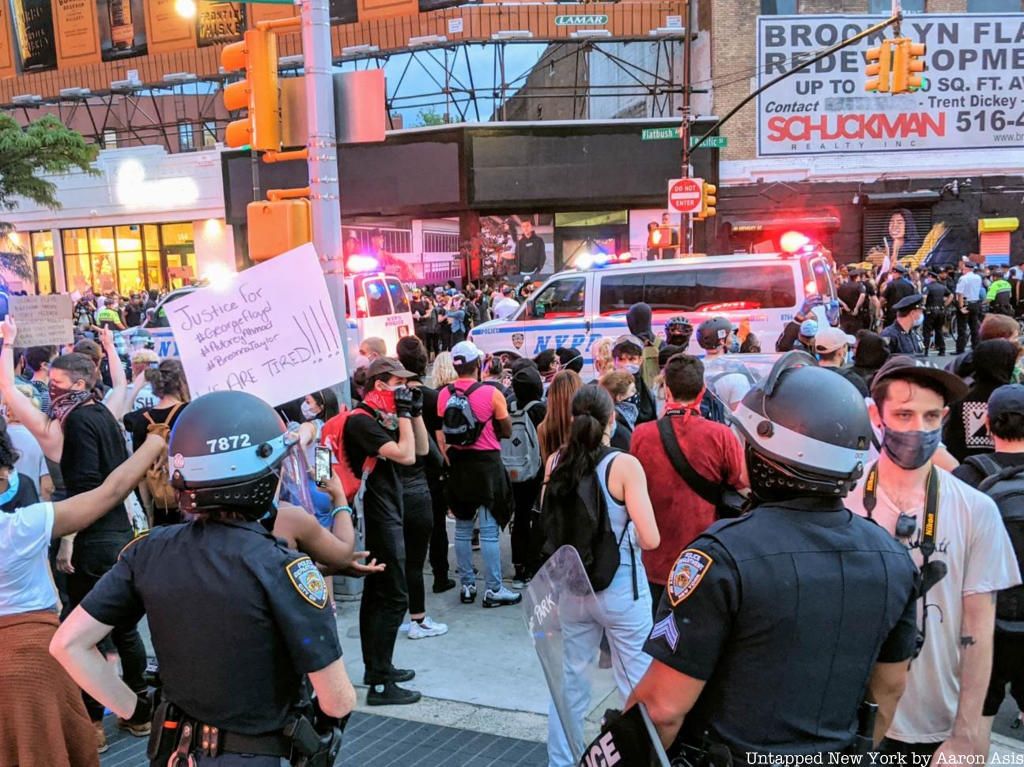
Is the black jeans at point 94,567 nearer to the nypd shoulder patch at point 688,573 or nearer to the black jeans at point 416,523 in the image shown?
the black jeans at point 416,523

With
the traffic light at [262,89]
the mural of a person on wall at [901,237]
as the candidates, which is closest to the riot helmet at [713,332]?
the traffic light at [262,89]

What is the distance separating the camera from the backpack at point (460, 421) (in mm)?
6223

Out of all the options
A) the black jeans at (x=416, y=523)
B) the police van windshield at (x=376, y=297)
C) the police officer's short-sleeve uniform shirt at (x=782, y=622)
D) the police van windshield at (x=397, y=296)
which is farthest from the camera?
the police van windshield at (x=397, y=296)

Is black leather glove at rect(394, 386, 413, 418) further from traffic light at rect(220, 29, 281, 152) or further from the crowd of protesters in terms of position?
traffic light at rect(220, 29, 281, 152)

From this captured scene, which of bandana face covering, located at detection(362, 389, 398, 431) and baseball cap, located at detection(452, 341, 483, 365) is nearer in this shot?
bandana face covering, located at detection(362, 389, 398, 431)

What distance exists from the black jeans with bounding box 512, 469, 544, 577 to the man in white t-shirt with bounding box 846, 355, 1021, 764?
4200mm

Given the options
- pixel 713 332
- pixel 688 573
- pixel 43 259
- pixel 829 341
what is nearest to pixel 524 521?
pixel 713 332

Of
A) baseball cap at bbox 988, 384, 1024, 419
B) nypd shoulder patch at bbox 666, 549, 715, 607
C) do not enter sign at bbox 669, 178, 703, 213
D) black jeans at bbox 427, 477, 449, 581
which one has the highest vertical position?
do not enter sign at bbox 669, 178, 703, 213

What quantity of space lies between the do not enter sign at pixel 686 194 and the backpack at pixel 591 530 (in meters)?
15.3

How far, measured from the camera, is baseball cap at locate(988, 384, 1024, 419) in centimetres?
343

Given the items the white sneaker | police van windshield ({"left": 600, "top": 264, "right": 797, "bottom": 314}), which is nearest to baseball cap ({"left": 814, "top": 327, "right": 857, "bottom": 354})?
the white sneaker

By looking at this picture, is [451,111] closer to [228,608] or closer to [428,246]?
[428,246]

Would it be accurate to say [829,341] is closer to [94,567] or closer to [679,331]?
[679,331]

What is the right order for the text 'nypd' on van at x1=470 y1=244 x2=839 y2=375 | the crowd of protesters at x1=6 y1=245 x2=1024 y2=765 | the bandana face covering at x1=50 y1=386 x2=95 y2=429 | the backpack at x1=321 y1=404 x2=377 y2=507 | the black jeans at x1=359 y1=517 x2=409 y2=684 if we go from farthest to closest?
1. the text 'nypd' on van at x1=470 y1=244 x2=839 y2=375
2. the backpack at x1=321 y1=404 x2=377 y2=507
3. the black jeans at x1=359 y1=517 x2=409 y2=684
4. the bandana face covering at x1=50 y1=386 x2=95 y2=429
5. the crowd of protesters at x1=6 y1=245 x2=1024 y2=765
